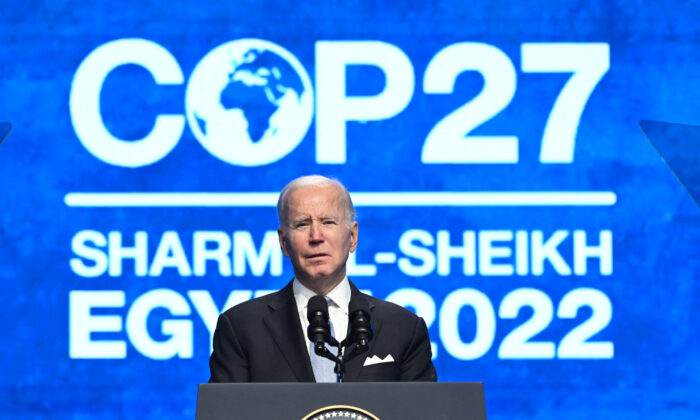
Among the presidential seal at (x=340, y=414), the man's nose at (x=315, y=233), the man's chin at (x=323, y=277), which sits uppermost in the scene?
the man's nose at (x=315, y=233)

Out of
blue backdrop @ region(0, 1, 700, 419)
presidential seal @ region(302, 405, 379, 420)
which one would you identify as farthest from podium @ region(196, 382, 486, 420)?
blue backdrop @ region(0, 1, 700, 419)

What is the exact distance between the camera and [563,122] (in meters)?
4.02

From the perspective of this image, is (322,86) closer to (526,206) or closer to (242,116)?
(242,116)

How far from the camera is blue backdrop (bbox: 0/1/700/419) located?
3.88 m

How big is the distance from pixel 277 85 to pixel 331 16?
1.23 ft

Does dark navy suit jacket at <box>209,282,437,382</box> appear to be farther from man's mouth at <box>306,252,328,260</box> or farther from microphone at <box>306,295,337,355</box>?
microphone at <box>306,295,337,355</box>

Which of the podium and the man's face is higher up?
the man's face

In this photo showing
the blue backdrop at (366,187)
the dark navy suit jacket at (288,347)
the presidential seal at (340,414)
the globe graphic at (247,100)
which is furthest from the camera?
the globe graphic at (247,100)

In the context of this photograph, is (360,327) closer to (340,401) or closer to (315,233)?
(340,401)

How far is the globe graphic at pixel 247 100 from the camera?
3986mm

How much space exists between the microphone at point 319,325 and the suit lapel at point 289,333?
0.25 meters

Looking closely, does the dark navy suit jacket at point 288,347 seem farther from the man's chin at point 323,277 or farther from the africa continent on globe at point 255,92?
the africa continent on globe at point 255,92

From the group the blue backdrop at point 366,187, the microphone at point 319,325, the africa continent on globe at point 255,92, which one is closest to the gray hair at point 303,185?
the microphone at point 319,325

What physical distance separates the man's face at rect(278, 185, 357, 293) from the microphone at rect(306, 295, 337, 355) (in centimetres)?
25
